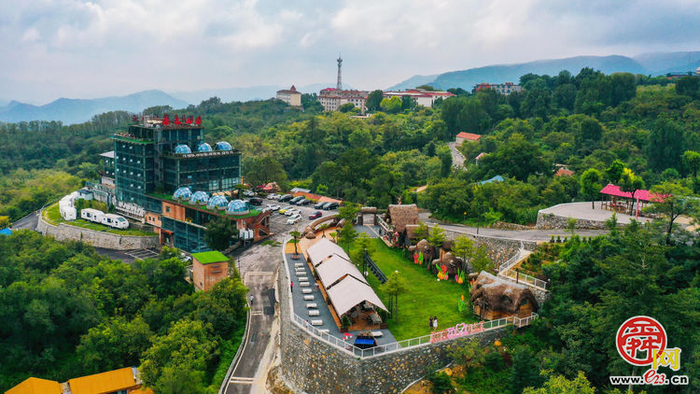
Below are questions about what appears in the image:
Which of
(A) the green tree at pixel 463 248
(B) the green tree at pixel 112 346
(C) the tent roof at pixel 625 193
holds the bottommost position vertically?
(B) the green tree at pixel 112 346

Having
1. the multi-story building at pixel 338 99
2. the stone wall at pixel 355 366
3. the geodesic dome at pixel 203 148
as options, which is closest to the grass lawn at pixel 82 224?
the geodesic dome at pixel 203 148

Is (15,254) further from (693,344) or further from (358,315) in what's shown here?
(693,344)

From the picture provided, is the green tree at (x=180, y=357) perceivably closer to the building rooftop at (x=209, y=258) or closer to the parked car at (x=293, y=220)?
the building rooftop at (x=209, y=258)

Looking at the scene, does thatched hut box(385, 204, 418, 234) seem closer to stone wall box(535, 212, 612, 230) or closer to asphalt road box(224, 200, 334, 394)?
stone wall box(535, 212, 612, 230)

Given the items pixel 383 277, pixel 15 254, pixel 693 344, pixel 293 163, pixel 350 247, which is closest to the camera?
pixel 693 344

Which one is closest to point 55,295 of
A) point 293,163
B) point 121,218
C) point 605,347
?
Answer: point 121,218

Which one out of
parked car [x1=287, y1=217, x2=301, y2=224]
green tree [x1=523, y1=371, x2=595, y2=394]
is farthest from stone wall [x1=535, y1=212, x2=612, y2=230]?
parked car [x1=287, y1=217, x2=301, y2=224]

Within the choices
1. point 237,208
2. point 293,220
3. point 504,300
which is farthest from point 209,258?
point 504,300
